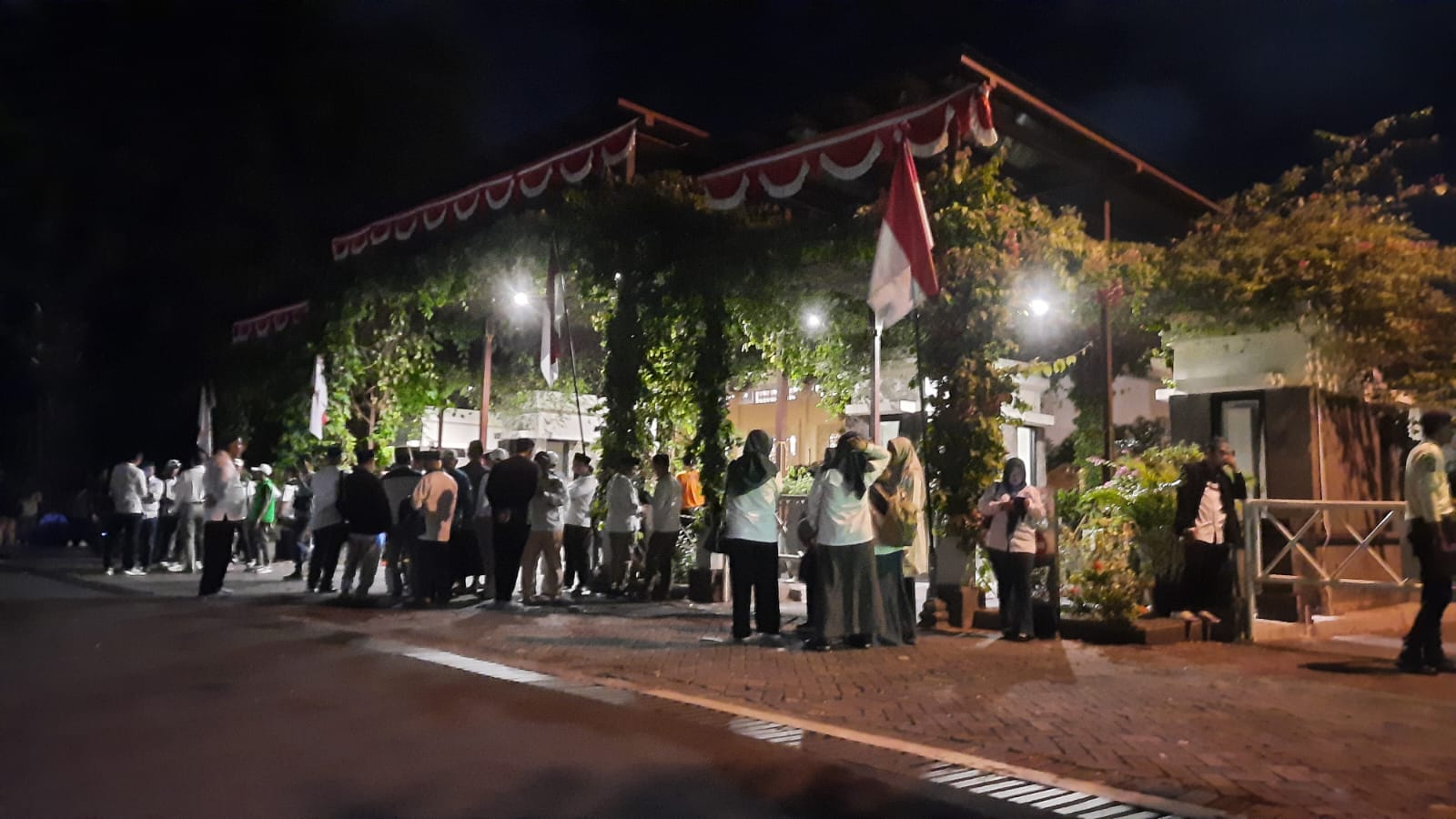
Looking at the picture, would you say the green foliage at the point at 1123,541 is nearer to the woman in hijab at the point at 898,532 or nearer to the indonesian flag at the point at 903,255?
the woman in hijab at the point at 898,532

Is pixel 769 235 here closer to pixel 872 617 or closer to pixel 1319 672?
pixel 872 617

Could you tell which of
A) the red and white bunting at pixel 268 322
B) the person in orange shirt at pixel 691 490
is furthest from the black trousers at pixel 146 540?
the person in orange shirt at pixel 691 490

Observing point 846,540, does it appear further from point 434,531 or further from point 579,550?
point 579,550

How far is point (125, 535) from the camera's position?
51.7ft

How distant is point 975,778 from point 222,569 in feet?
34.0

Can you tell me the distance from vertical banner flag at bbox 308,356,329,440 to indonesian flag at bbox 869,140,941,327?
10151mm

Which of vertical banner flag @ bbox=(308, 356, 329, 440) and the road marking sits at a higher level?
vertical banner flag @ bbox=(308, 356, 329, 440)

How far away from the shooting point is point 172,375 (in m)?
31.7

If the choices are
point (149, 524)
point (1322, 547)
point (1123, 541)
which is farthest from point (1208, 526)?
point (149, 524)

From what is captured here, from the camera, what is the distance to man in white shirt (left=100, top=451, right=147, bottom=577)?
1541cm

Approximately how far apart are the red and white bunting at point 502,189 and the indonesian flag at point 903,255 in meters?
4.17

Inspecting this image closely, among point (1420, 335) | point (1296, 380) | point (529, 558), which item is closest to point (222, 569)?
point (529, 558)

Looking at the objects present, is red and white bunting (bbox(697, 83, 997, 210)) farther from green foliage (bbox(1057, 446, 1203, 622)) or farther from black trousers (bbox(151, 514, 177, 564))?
black trousers (bbox(151, 514, 177, 564))

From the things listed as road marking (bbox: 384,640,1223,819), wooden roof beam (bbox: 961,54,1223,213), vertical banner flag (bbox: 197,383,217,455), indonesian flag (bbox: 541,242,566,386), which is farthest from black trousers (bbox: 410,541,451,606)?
vertical banner flag (bbox: 197,383,217,455)
